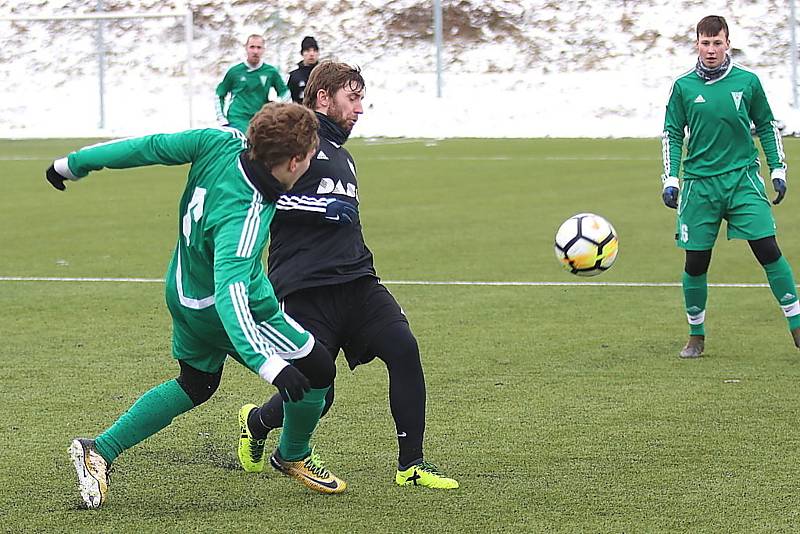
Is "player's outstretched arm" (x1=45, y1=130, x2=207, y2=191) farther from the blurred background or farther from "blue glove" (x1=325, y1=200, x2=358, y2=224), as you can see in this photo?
the blurred background

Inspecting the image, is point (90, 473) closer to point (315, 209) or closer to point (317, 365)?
point (317, 365)

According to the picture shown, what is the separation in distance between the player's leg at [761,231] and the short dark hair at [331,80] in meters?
3.09

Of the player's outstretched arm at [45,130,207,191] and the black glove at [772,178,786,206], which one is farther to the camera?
the black glove at [772,178,786,206]

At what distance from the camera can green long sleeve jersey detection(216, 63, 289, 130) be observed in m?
18.5

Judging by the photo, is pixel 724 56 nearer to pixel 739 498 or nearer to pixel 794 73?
pixel 739 498

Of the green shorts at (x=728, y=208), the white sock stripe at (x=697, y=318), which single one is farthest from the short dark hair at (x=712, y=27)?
the white sock stripe at (x=697, y=318)

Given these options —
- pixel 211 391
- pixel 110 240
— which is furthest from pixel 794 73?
pixel 211 391

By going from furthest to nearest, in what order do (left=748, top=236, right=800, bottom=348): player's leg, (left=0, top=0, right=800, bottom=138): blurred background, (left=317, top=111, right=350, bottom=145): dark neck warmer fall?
(left=0, top=0, right=800, bottom=138): blurred background → (left=748, top=236, right=800, bottom=348): player's leg → (left=317, top=111, right=350, bottom=145): dark neck warmer

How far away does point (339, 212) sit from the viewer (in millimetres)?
4766

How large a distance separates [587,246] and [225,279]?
2799 millimetres

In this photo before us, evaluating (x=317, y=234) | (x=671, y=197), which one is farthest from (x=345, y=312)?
(x=671, y=197)

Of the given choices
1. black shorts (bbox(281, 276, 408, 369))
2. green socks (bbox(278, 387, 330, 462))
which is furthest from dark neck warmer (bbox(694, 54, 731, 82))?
green socks (bbox(278, 387, 330, 462))

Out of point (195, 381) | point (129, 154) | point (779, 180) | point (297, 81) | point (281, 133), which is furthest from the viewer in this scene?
→ point (297, 81)

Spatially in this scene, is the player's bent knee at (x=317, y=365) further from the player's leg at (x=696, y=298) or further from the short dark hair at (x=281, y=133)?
the player's leg at (x=696, y=298)
